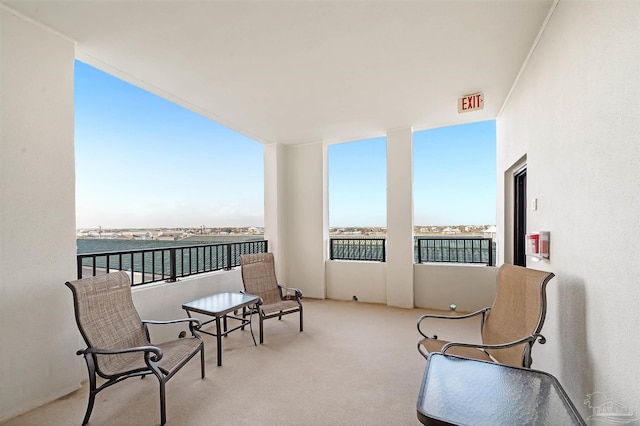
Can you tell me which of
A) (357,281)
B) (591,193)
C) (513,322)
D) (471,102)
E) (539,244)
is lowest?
(357,281)

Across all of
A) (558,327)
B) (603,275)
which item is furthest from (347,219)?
(603,275)

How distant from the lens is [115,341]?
224 centimetres

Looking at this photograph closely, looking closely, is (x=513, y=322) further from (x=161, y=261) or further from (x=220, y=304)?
(x=161, y=261)

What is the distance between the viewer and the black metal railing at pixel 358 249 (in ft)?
16.9

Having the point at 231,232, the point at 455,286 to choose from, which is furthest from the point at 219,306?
the point at 455,286

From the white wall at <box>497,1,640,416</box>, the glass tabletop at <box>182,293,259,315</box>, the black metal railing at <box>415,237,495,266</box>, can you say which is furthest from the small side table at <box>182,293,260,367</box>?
the black metal railing at <box>415,237,495,266</box>

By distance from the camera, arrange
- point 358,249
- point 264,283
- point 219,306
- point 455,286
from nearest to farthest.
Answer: point 219,306, point 264,283, point 455,286, point 358,249

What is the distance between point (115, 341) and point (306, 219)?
3628mm

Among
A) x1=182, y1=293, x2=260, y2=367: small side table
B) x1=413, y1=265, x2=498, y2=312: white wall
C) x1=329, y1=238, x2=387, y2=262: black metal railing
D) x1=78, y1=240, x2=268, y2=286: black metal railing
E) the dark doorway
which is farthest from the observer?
x1=329, y1=238, x2=387, y2=262: black metal railing

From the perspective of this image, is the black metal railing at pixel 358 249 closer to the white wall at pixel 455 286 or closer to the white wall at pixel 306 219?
the white wall at pixel 306 219

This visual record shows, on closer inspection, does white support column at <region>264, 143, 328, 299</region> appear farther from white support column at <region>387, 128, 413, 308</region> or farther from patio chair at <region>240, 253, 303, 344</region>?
white support column at <region>387, 128, 413, 308</region>

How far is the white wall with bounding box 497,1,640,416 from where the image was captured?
1099 millimetres

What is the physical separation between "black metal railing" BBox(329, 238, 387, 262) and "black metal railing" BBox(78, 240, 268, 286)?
1962 mm

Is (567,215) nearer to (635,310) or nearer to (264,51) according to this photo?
(635,310)
